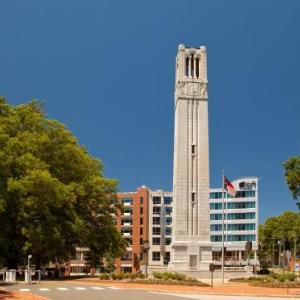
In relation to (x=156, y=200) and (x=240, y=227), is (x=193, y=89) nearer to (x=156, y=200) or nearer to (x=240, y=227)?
(x=156, y=200)

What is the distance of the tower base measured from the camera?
7375 cm

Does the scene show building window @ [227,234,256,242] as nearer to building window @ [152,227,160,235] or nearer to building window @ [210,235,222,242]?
building window @ [210,235,222,242]

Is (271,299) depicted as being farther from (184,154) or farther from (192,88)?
(192,88)

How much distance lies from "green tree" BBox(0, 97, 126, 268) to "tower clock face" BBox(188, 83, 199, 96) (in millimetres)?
20257

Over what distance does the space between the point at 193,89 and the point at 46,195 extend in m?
34.1

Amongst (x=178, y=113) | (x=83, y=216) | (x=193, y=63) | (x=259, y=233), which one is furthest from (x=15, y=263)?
(x=259, y=233)

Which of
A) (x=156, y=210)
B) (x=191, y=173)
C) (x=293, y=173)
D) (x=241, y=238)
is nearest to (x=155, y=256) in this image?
(x=156, y=210)

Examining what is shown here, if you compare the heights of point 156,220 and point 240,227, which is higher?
point 156,220

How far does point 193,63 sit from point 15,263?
39814mm

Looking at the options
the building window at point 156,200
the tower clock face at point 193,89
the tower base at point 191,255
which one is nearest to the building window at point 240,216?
the building window at point 156,200

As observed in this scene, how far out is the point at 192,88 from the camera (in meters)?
80.6

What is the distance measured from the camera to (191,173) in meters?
77.4

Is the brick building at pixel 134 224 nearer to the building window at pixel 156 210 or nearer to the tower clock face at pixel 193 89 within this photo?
the building window at pixel 156 210

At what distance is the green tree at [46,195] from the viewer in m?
53.2
